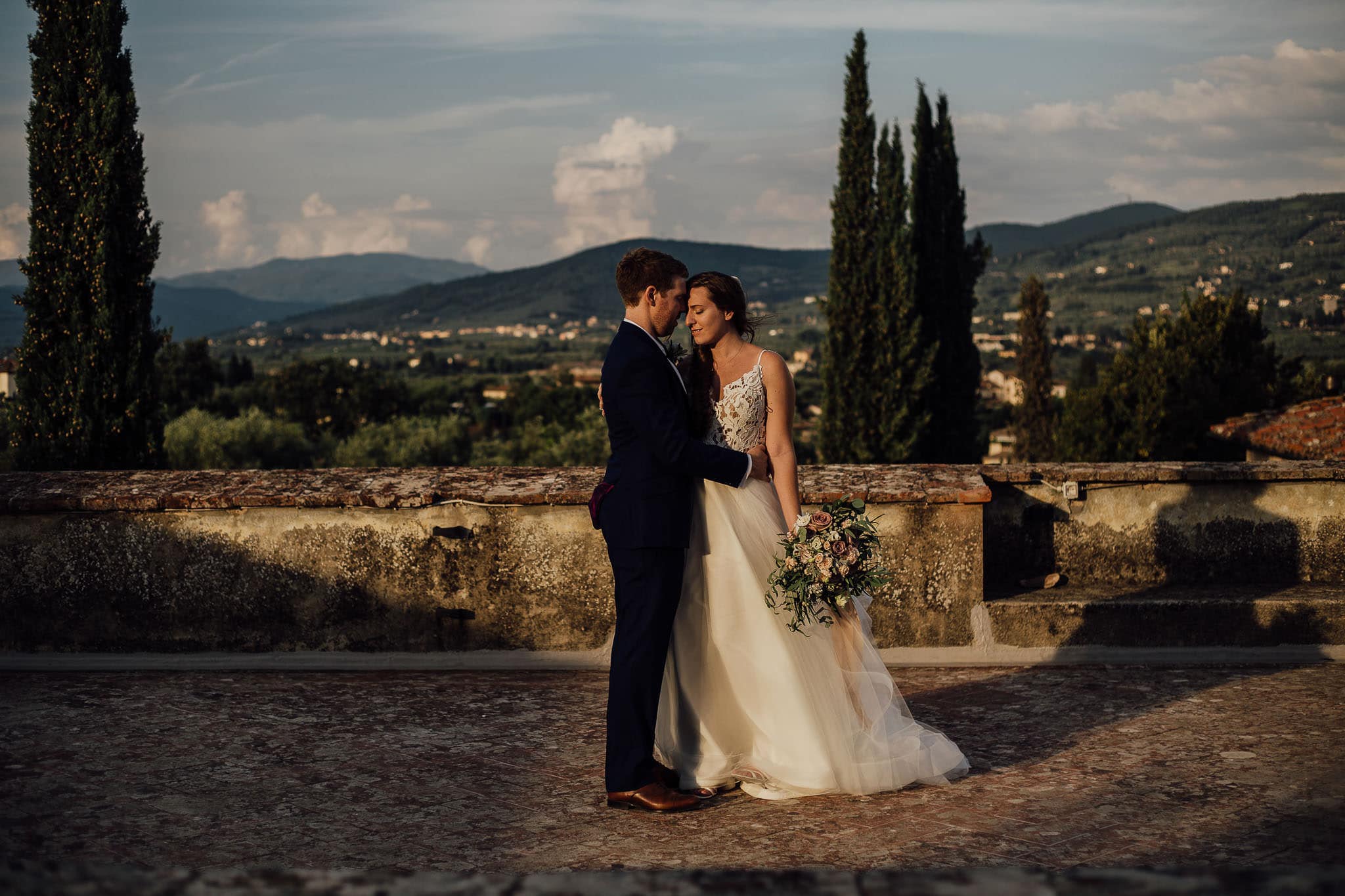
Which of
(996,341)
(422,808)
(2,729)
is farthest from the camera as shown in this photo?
(996,341)

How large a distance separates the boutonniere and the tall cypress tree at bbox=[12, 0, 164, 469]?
28.7ft

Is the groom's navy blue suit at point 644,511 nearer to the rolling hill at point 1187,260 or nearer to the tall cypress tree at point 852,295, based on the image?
the tall cypress tree at point 852,295

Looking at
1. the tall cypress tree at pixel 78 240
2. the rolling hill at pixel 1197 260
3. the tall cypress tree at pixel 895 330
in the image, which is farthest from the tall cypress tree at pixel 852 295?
the tall cypress tree at pixel 78 240

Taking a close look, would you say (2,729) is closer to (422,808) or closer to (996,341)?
(422,808)

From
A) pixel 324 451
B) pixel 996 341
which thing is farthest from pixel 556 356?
pixel 324 451

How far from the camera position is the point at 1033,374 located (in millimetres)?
54406

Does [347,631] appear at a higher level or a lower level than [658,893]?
lower

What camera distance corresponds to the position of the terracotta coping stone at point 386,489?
6250 millimetres

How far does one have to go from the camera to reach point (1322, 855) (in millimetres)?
3381

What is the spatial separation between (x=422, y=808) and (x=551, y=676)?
2.08 metres

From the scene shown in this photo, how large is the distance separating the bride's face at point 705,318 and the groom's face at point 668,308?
0.10m

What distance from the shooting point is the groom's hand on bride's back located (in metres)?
4.61

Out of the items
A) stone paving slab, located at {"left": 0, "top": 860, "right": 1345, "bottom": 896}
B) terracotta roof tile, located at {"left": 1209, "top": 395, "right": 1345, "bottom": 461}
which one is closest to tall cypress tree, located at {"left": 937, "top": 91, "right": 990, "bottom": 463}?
terracotta roof tile, located at {"left": 1209, "top": 395, "right": 1345, "bottom": 461}

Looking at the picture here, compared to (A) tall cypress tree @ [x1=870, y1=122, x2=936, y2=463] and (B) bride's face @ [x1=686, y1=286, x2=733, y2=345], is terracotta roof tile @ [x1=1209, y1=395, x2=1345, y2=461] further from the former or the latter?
(B) bride's face @ [x1=686, y1=286, x2=733, y2=345]
